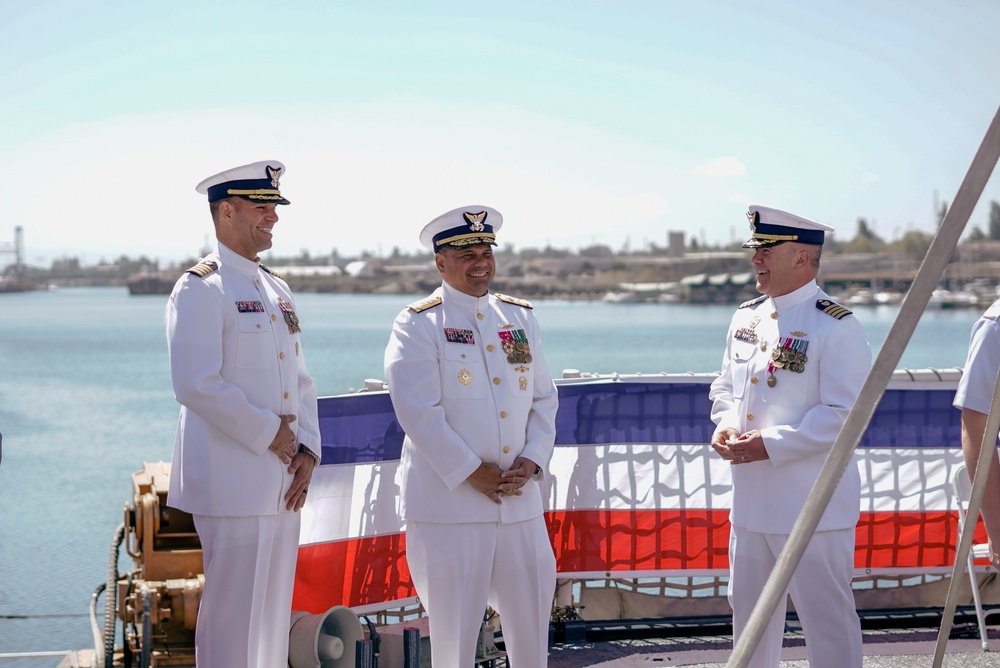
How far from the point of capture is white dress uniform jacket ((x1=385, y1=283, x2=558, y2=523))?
3834 mm

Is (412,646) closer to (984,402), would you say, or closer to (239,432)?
(239,432)

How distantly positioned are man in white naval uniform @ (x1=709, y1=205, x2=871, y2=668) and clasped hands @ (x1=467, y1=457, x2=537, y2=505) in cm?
71

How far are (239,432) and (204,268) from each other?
0.55 metres

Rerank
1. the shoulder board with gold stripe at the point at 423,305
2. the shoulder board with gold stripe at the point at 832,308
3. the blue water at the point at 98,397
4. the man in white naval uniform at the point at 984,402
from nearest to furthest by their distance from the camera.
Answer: the man in white naval uniform at the point at 984,402 → the shoulder board with gold stripe at the point at 832,308 → the shoulder board with gold stripe at the point at 423,305 → the blue water at the point at 98,397

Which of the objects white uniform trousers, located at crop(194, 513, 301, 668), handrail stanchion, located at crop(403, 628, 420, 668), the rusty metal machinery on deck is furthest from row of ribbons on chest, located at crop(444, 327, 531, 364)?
the rusty metal machinery on deck

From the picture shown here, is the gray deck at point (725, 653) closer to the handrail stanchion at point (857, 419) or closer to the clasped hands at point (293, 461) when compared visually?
the clasped hands at point (293, 461)

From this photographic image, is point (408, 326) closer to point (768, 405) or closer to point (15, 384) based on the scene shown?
point (768, 405)

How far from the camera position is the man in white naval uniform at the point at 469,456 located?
3824 millimetres

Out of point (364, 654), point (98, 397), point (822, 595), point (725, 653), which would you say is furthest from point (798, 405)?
point (98, 397)

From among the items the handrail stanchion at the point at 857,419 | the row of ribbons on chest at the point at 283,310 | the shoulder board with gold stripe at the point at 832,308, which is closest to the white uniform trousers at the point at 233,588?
the row of ribbons on chest at the point at 283,310

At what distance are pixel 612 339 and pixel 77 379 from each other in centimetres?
3921

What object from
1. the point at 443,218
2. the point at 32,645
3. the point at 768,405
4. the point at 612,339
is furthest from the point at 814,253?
the point at 612,339

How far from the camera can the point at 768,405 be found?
394cm

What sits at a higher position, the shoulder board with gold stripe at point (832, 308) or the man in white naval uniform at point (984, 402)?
the shoulder board with gold stripe at point (832, 308)
